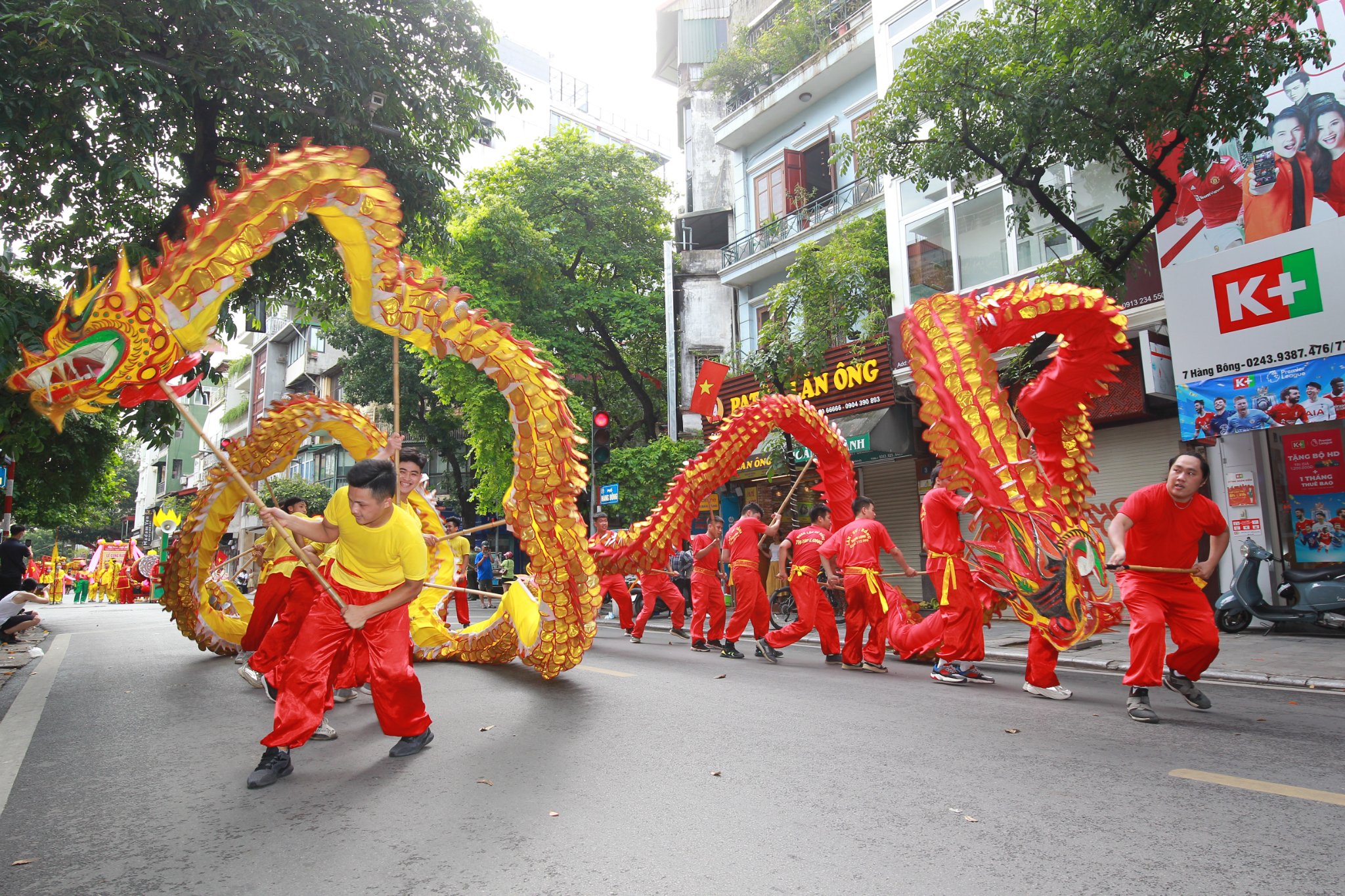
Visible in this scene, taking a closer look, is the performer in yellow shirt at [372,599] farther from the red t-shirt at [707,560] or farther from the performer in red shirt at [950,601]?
the red t-shirt at [707,560]

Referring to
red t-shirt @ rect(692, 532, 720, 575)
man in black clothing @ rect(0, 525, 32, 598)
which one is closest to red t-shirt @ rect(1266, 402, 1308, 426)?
red t-shirt @ rect(692, 532, 720, 575)

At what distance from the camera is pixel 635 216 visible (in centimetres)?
2255

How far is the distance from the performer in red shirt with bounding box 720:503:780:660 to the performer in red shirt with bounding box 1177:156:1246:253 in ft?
22.6

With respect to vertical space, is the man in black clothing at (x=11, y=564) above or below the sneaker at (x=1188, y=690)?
above

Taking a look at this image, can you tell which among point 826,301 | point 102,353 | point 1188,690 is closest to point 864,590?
point 1188,690

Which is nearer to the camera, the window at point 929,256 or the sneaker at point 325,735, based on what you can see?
the sneaker at point 325,735

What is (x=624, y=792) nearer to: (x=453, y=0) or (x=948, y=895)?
(x=948, y=895)

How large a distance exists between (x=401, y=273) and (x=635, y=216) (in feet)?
57.1

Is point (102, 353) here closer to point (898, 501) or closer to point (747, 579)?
point (747, 579)

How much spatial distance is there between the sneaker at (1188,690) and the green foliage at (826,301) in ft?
33.4

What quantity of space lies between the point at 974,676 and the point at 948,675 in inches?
10.6

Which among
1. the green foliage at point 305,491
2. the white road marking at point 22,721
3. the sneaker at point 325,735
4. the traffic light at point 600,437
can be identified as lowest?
the white road marking at point 22,721

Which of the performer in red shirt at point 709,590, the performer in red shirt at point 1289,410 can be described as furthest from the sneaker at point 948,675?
the performer in red shirt at point 1289,410

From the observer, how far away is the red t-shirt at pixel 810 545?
8.60m
